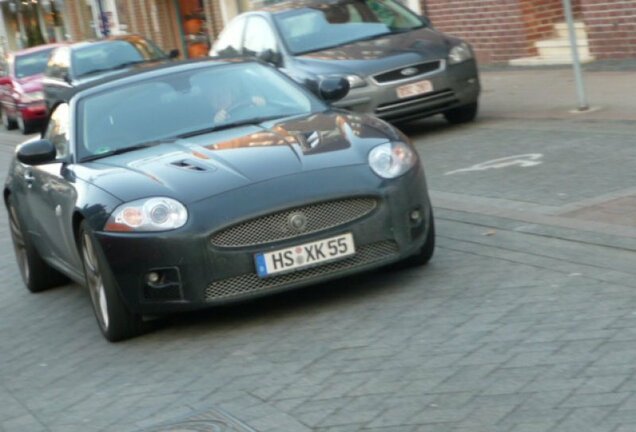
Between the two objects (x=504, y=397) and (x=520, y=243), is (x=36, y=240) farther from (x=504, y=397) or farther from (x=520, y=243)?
(x=504, y=397)

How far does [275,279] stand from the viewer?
25.2 ft

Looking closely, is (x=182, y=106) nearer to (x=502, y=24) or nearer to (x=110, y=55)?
(x=502, y=24)

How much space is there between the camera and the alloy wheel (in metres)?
8.03

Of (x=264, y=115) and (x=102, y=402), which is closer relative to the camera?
(x=102, y=402)

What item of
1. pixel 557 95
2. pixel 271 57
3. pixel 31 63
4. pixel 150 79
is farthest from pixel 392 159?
pixel 31 63

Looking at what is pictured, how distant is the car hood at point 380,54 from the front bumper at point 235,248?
23.8 feet

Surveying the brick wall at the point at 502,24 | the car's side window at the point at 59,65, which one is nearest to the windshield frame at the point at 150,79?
A: the brick wall at the point at 502,24

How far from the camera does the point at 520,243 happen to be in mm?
8664

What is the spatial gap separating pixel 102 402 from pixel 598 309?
89.5 inches

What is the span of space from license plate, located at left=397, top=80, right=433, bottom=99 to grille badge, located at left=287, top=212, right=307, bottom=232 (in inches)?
291

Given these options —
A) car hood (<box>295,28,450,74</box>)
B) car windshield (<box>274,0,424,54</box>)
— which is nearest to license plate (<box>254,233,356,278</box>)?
car hood (<box>295,28,450,74</box>)

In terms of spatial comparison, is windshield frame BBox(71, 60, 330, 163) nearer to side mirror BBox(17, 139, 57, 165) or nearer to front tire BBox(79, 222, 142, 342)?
side mirror BBox(17, 139, 57, 165)

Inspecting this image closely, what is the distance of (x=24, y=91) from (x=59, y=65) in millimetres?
5419

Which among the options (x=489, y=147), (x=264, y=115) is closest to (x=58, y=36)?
(x=489, y=147)
